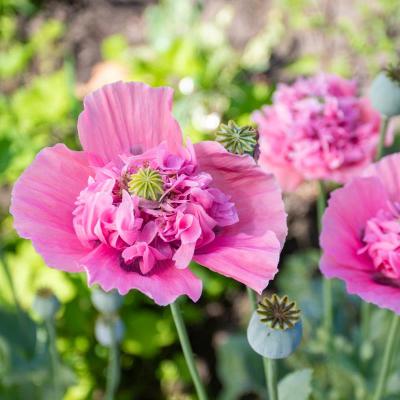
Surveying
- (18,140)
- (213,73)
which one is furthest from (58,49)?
(18,140)

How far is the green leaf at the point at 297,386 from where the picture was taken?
608 millimetres

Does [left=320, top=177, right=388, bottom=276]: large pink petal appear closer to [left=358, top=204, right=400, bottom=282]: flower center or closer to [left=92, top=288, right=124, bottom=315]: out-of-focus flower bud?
[left=358, top=204, right=400, bottom=282]: flower center

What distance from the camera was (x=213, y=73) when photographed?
5.32 feet

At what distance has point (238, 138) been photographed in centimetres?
49

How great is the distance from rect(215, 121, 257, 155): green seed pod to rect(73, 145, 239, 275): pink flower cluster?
0.03 m

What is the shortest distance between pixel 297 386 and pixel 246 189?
0.22 meters

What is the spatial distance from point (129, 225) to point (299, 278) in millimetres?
897

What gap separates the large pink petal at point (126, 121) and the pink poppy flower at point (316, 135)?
277 millimetres

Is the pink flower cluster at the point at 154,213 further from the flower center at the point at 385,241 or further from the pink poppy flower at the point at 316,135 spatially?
the pink poppy flower at the point at 316,135

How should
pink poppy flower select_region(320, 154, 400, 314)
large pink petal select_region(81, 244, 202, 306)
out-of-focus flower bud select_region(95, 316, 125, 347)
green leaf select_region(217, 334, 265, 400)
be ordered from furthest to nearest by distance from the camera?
green leaf select_region(217, 334, 265, 400), out-of-focus flower bud select_region(95, 316, 125, 347), pink poppy flower select_region(320, 154, 400, 314), large pink petal select_region(81, 244, 202, 306)

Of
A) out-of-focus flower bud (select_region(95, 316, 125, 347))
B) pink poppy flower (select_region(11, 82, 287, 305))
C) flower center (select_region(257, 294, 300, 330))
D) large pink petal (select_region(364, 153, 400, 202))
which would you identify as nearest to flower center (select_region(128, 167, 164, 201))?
pink poppy flower (select_region(11, 82, 287, 305))

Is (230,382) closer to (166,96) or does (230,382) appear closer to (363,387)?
(363,387)

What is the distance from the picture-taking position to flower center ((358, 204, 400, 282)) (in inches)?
21.8

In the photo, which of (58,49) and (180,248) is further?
(58,49)
